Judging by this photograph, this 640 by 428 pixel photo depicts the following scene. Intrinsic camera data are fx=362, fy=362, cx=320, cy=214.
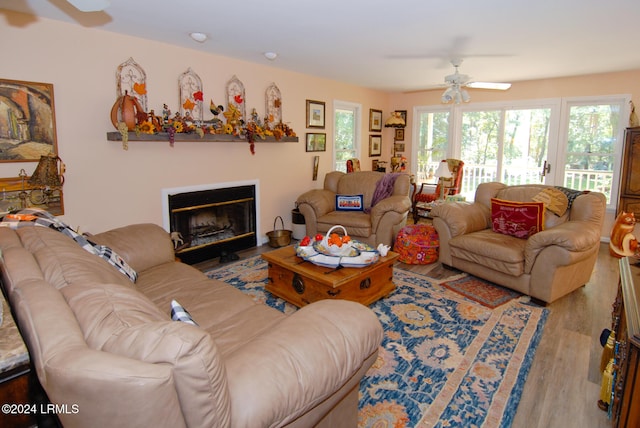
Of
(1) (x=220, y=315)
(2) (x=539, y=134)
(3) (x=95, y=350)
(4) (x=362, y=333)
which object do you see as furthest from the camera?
(2) (x=539, y=134)

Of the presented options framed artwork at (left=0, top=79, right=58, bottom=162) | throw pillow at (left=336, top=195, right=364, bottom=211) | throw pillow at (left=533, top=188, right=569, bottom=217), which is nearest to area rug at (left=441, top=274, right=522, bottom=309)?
throw pillow at (left=533, top=188, right=569, bottom=217)

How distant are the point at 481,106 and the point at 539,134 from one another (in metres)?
1.00

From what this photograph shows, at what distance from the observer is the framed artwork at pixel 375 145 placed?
6.69 metres

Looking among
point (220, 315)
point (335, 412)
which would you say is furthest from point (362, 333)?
point (220, 315)

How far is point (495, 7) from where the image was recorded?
262 centimetres

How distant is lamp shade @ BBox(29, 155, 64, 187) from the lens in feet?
8.45

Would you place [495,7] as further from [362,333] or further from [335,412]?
[335,412]

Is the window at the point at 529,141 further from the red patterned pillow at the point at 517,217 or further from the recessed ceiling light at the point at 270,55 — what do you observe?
the recessed ceiling light at the point at 270,55

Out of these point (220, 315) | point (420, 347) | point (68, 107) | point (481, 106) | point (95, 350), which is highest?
point (481, 106)

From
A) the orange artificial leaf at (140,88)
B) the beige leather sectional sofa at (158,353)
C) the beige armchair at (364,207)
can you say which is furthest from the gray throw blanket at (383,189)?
the beige leather sectional sofa at (158,353)

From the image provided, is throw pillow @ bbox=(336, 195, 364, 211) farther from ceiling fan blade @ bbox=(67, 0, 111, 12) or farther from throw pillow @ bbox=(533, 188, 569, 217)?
ceiling fan blade @ bbox=(67, 0, 111, 12)

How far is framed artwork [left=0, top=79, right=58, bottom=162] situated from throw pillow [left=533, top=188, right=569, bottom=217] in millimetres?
4403

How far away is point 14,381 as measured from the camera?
917mm

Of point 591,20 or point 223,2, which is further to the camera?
point 591,20
